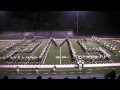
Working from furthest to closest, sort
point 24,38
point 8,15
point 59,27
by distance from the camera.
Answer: point 24,38, point 59,27, point 8,15

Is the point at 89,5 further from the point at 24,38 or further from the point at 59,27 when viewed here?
the point at 24,38

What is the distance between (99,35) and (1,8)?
686 centimetres

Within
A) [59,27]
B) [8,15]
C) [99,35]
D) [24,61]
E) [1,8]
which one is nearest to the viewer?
[1,8]

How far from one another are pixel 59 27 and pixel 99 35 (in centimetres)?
196
